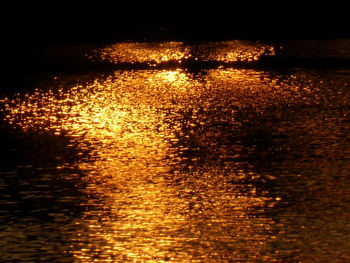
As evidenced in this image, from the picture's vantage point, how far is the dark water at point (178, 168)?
758 centimetres

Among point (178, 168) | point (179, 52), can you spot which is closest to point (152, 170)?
point (178, 168)

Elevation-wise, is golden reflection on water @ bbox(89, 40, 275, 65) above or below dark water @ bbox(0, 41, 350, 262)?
above

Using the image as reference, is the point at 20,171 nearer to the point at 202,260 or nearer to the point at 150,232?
the point at 150,232

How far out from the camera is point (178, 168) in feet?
33.6

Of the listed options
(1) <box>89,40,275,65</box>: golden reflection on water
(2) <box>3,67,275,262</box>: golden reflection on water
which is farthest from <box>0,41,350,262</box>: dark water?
(1) <box>89,40,275,65</box>: golden reflection on water

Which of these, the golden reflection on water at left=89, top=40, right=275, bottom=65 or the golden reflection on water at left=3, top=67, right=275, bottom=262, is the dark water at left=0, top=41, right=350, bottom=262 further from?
the golden reflection on water at left=89, top=40, right=275, bottom=65

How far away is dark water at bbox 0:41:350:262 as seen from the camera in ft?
24.9

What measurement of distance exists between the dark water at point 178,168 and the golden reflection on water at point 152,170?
2 centimetres

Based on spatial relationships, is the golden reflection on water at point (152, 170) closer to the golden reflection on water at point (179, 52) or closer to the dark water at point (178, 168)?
the dark water at point (178, 168)

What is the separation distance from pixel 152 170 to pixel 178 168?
0.33 meters

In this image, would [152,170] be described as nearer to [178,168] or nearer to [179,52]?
[178,168]

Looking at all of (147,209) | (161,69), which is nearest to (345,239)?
(147,209)

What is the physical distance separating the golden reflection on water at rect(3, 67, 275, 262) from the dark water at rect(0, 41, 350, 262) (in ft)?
0.07

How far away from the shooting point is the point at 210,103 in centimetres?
1423
